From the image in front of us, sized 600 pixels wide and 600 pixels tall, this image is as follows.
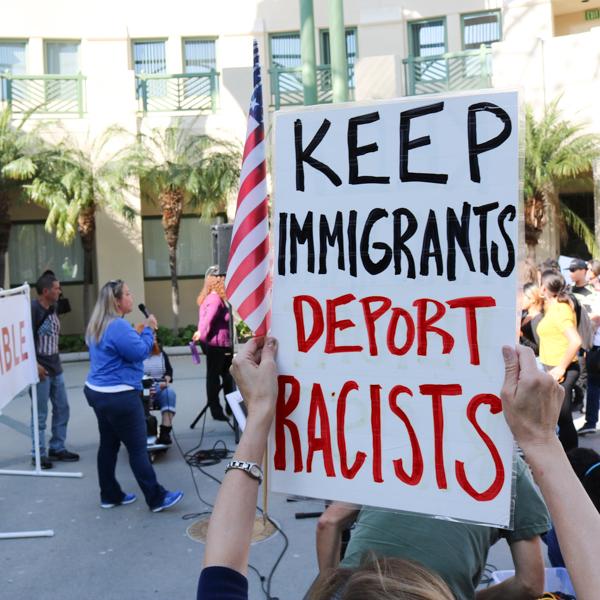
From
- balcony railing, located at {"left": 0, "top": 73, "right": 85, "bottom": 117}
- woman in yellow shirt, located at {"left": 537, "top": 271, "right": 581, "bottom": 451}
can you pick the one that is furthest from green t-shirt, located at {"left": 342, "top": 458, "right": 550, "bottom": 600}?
balcony railing, located at {"left": 0, "top": 73, "right": 85, "bottom": 117}

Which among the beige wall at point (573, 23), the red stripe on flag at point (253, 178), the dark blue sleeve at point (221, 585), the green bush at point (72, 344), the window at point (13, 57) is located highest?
the beige wall at point (573, 23)

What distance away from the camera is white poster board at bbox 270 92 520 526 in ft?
6.43

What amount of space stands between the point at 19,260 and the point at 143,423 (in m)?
15.5

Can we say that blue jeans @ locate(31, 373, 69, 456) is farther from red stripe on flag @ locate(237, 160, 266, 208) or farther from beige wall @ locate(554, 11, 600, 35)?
beige wall @ locate(554, 11, 600, 35)

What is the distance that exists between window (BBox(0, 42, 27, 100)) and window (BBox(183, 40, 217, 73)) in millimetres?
3976

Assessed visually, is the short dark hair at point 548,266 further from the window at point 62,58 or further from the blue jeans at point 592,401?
the window at point 62,58

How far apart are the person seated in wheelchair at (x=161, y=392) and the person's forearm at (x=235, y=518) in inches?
254

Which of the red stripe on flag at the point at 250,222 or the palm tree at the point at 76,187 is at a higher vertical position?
the palm tree at the point at 76,187

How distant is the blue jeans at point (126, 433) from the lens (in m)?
6.23

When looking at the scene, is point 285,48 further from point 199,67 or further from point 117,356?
point 117,356

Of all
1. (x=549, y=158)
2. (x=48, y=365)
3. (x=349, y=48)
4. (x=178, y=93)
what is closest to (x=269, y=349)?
(x=48, y=365)

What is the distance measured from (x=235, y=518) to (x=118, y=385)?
4.66 metres

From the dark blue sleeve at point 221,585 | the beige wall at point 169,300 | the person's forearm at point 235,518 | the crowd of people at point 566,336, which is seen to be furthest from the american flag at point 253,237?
the beige wall at point 169,300

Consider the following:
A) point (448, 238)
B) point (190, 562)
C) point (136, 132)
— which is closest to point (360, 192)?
point (448, 238)
